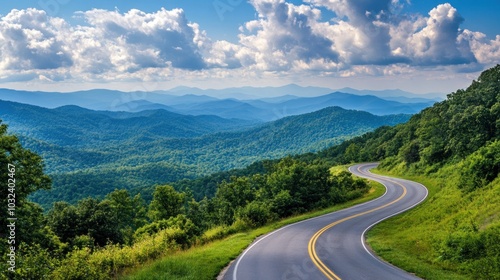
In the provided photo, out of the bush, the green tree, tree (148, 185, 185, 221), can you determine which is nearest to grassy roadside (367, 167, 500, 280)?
the bush

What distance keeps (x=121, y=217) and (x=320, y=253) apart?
49532 mm

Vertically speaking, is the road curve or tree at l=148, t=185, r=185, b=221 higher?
the road curve

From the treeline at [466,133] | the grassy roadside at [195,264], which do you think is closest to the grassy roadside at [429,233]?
the treeline at [466,133]

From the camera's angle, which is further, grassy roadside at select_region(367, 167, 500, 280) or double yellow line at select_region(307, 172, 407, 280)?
grassy roadside at select_region(367, 167, 500, 280)

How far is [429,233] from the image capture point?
22.7m

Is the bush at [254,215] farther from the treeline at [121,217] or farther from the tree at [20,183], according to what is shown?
the tree at [20,183]

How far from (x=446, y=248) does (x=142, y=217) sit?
195 feet

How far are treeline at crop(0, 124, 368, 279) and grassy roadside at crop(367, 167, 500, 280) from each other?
12226 mm

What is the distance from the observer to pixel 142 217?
2625 inches

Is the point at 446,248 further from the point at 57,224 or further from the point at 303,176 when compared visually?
the point at 57,224

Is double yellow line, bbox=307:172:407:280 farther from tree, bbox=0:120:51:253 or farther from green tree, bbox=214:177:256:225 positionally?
green tree, bbox=214:177:256:225

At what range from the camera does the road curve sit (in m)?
16.0

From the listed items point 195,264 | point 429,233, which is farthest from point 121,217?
point 429,233

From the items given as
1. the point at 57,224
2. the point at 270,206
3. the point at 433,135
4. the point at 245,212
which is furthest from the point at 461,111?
the point at 57,224
